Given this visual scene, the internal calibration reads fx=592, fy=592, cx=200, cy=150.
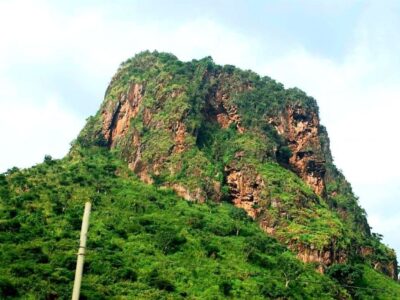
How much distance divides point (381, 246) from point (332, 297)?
30.4 meters

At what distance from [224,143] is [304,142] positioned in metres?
12.6

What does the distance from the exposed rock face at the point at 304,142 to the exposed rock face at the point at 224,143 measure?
14 cm

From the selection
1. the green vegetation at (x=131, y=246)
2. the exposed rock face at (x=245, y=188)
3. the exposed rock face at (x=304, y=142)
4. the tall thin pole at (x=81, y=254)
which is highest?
Answer: the exposed rock face at (x=304, y=142)

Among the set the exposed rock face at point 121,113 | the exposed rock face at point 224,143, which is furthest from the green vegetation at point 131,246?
the exposed rock face at point 121,113

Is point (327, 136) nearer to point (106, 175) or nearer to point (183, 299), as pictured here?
point (106, 175)

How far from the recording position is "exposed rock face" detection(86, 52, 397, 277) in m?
70.0

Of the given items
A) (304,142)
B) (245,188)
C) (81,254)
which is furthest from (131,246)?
(81,254)

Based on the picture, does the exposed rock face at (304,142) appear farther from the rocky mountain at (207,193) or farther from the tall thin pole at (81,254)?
the tall thin pole at (81,254)

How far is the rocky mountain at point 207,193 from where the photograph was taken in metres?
51.4

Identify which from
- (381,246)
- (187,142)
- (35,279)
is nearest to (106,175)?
(187,142)

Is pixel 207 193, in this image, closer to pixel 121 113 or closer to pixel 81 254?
pixel 121 113

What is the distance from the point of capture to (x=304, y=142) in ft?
276

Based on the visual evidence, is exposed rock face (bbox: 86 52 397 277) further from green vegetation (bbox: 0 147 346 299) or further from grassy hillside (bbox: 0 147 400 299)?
green vegetation (bbox: 0 147 346 299)

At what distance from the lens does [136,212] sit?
61.8m
